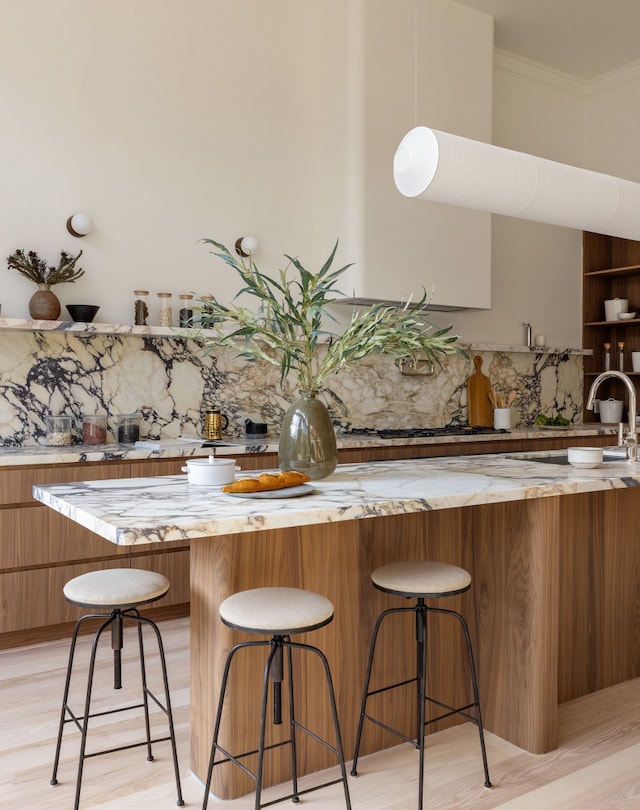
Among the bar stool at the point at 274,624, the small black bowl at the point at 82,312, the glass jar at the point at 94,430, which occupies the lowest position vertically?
the bar stool at the point at 274,624

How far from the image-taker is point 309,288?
2.26m

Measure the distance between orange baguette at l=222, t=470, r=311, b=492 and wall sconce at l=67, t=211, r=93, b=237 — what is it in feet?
7.69

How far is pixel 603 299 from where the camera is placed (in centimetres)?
629

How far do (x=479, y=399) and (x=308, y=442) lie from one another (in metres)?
3.37

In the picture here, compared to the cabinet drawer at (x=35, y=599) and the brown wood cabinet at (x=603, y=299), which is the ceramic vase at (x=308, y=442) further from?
the brown wood cabinet at (x=603, y=299)

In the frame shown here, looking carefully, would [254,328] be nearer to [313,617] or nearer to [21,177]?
[313,617]

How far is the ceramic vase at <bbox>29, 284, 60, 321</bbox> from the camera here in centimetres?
370

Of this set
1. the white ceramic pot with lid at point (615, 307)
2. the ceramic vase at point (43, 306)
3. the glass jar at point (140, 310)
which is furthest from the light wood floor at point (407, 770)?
the white ceramic pot with lid at point (615, 307)

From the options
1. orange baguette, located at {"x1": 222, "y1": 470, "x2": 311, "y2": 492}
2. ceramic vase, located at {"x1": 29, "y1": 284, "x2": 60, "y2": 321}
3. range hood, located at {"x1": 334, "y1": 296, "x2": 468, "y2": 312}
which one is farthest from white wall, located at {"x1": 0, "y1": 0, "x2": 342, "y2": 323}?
orange baguette, located at {"x1": 222, "y1": 470, "x2": 311, "y2": 492}

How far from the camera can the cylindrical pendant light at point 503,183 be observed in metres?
2.23

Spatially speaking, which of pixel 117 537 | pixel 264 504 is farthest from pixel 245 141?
pixel 117 537

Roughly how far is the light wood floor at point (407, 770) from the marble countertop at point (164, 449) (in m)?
1.04

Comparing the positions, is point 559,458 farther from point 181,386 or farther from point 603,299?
point 603,299

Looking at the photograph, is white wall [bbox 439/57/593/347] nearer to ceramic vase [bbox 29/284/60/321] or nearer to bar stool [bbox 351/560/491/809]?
ceramic vase [bbox 29/284/60/321]
